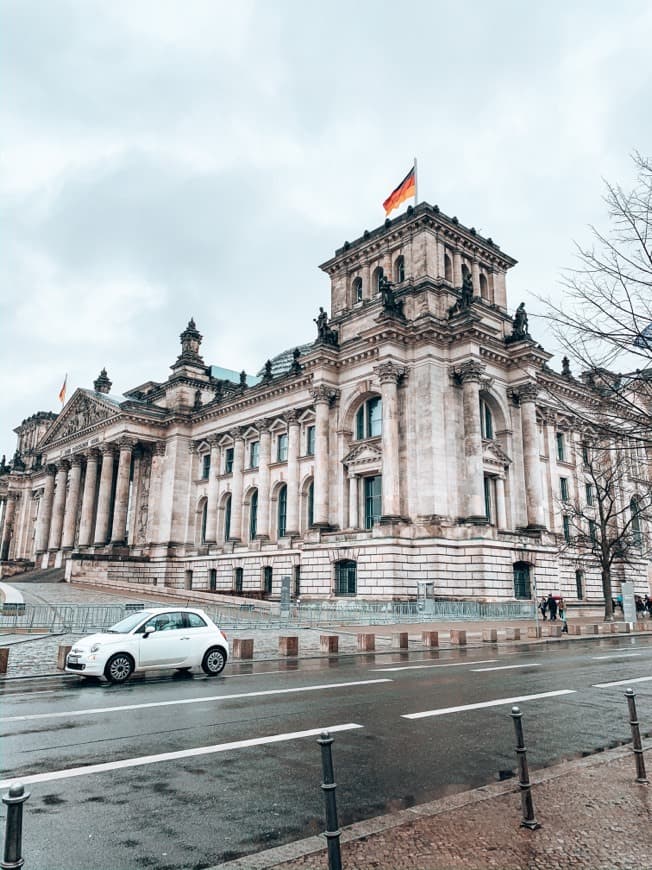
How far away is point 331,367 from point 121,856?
130ft

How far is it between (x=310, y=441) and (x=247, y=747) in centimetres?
4008

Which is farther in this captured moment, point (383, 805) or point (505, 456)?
point (505, 456)

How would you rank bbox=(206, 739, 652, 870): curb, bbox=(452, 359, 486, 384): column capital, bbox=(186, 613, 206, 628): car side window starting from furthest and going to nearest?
bbox=(452, 359, 486, 384): column capital → bbox=(186, 613, 206, 628): car side window → bbox=(206, 739, 652, 870): curb

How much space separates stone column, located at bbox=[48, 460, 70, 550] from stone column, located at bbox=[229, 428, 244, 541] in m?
21.7

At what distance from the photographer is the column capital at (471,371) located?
129 feet

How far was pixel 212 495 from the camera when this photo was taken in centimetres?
5588

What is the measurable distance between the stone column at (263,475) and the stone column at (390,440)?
45.1 feet

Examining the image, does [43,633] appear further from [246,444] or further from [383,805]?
[246,444]

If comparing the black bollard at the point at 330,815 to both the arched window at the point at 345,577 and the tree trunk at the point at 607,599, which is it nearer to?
the arched window at the point at 345,577

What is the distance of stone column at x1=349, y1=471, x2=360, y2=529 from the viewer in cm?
4144

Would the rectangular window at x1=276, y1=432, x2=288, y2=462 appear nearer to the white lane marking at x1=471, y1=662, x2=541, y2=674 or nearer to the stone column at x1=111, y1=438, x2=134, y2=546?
the stone column at x1=111, y1=438, x2=134, y2=546

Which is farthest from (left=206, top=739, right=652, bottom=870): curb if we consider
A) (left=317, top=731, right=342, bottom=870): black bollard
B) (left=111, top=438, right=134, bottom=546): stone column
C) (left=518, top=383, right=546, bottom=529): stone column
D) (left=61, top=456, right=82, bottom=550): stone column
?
(left=61, top=456, right=82, bottom=550): stone column

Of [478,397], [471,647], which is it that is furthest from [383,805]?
[478,397]

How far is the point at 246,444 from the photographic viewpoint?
54.0m
